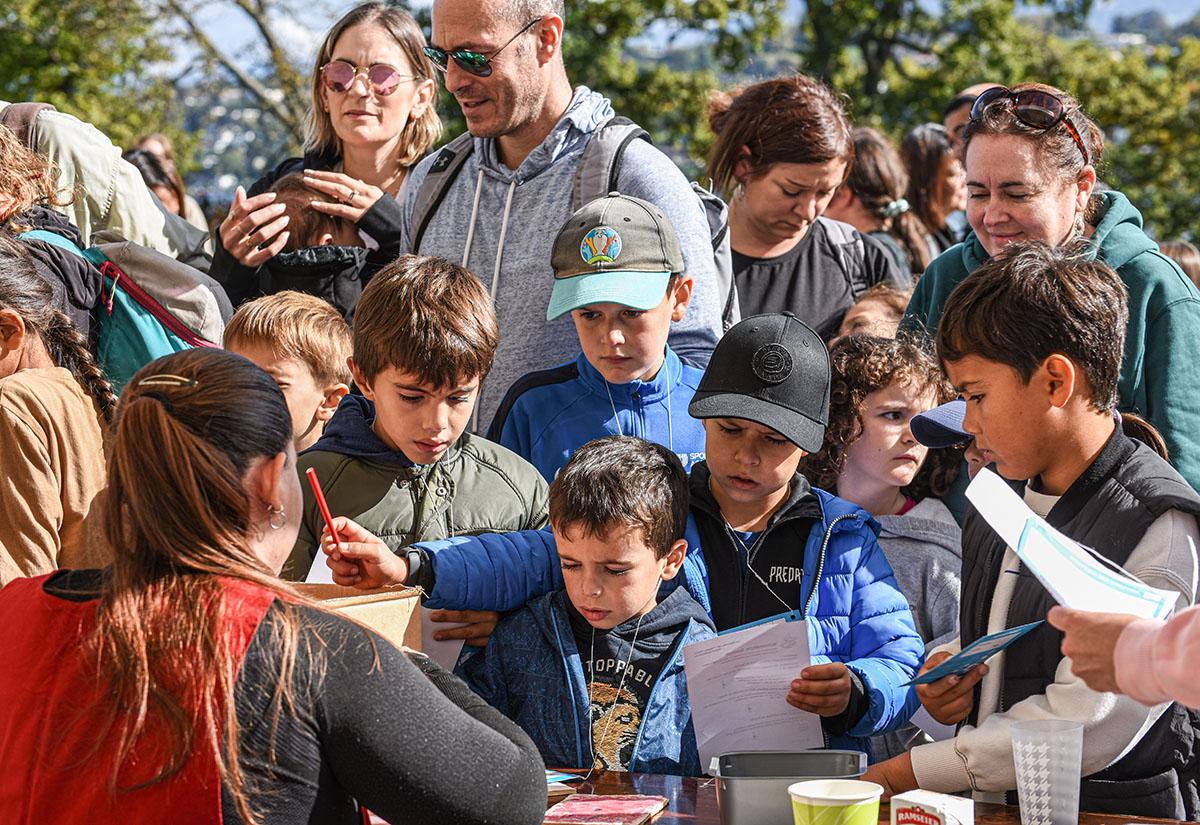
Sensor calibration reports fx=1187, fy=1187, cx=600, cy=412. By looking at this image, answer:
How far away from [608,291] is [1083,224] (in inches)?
52.7

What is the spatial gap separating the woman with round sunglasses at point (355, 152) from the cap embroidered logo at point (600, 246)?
1.03 meters

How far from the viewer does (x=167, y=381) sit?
179cm

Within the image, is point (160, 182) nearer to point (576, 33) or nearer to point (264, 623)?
point (264, 623)

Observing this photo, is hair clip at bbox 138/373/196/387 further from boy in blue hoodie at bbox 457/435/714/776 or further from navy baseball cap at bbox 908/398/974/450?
navy baseball cap at bbox 908/398/974/450

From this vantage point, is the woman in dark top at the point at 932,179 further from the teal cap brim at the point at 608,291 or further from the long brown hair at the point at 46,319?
the long brown hair at the point at 46,319

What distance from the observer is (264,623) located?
1.69 m

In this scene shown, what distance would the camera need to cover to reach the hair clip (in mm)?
1783

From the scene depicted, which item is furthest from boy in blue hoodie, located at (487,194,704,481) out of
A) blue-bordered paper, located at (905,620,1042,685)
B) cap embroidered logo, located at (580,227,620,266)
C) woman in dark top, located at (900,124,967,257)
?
woman in dark top, located at (900,124,967,257)

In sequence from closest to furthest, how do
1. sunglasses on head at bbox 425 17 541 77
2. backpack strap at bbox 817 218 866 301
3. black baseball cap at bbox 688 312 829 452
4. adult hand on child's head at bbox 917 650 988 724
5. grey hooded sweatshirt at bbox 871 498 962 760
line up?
adult hand on child's head at bbox 917 650 988 724 → black baseball cap at bbox 688 312 829 452 → grey hooded sweatshirt at bbox 871 498 962 760 → sunglasses on head at bbox 425 17 541 77 → backpack strap at bbox 817 218 866 301

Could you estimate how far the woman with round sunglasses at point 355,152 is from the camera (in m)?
3.88

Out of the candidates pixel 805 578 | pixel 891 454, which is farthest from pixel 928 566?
pixel 805 578

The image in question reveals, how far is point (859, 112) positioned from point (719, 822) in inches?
684

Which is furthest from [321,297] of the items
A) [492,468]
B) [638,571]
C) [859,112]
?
[859,112]

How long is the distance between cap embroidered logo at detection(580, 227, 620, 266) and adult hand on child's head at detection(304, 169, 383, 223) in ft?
3.50
